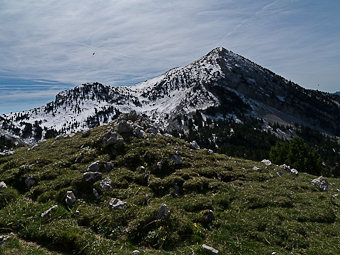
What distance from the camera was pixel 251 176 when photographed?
21703 mm

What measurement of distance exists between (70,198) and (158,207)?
7.17 m

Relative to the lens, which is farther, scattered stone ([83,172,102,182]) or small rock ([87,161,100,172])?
small rock ([87,161,100,172])

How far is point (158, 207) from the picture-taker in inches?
572

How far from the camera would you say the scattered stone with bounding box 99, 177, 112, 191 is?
1735 centimetres

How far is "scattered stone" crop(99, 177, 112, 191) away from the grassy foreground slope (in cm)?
21

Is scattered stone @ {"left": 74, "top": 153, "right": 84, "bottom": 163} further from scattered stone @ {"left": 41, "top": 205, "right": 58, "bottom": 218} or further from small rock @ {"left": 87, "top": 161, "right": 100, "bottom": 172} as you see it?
scattered stone @ {"left": 41, "top": 205, "right": 58, "bottom": 218}

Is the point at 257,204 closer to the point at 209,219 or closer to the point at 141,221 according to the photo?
the point at 209,219

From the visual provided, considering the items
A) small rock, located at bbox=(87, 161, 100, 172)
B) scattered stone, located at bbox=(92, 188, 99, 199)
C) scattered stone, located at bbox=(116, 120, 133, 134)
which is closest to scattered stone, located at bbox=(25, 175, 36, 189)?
small rock, located at bbox=(87, 161, 100, 172)

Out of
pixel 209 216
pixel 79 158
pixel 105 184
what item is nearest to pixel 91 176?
pixel 105 184

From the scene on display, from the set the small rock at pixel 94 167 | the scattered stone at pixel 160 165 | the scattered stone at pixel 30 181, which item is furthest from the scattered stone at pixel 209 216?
the scattered stone at pixel 30 181

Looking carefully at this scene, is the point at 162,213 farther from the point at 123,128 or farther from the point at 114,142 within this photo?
the point at 123,128

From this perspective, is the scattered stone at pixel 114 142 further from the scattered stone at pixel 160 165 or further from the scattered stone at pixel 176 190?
the scattered stone at pixel 176 190

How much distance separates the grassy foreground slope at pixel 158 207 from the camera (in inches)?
476

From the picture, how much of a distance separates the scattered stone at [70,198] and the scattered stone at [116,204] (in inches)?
122
